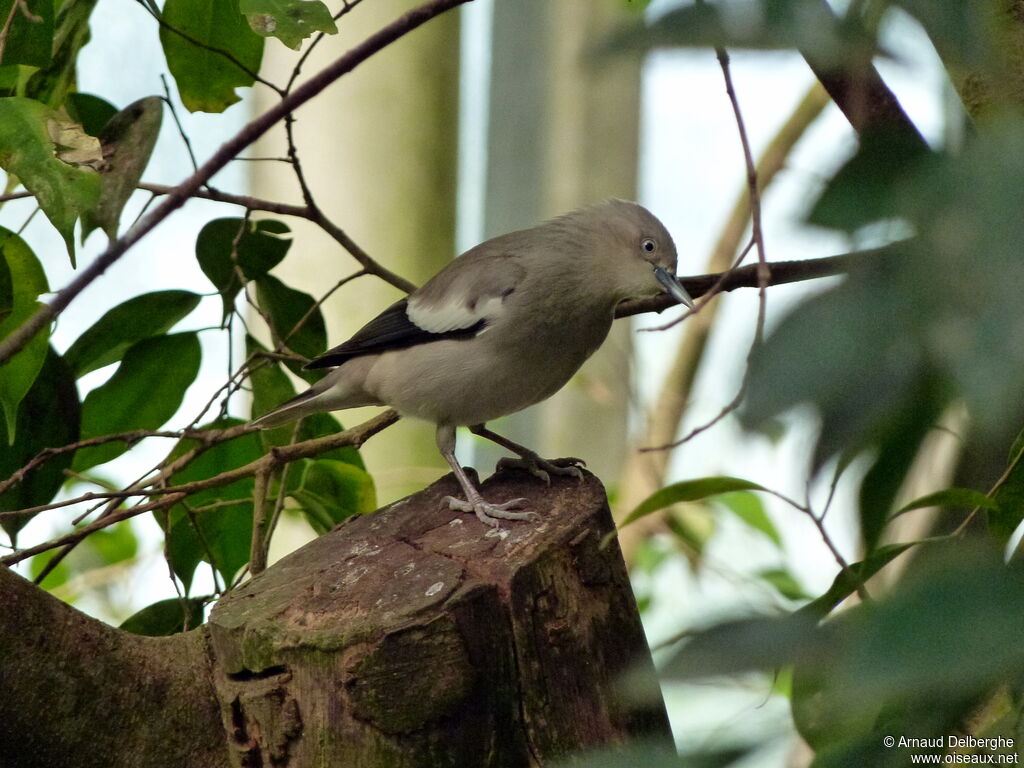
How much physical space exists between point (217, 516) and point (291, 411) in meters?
0.27

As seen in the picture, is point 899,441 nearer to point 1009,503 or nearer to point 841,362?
point 841,362

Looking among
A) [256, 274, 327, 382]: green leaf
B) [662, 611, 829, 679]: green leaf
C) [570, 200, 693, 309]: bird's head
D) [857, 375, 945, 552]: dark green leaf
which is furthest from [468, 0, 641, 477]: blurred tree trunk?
[662, 611, 829, 679]: green leaf

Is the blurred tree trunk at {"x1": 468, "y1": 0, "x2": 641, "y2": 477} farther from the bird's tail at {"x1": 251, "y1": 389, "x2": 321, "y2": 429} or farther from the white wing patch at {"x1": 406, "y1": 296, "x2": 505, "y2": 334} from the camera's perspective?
the bird's tail at {"x1": 251, "y1": 389, "x2": 321, "y2": 429}

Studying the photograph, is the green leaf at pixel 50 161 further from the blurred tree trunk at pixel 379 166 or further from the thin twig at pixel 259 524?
the blurred tree trunk at pixel 379 166

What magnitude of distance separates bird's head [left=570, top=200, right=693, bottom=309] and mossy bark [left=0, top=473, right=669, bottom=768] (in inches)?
29.3

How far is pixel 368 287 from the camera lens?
3199mm

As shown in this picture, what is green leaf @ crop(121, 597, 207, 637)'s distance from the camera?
198 centimetres

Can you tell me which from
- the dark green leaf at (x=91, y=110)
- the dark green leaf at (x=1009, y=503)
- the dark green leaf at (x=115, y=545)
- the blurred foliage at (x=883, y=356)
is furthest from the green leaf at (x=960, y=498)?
the dark green leaf at (x=115, y=545)

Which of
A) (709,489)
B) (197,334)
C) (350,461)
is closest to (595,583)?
(709,489)

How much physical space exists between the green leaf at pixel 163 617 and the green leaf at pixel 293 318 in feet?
1.74

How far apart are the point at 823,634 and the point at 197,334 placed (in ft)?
5.48

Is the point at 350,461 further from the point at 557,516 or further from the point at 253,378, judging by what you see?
the point at 557,516

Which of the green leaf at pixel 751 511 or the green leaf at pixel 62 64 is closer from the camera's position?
the green leaf at pixel 62 64

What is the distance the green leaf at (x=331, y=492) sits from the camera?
2086 millimetres
